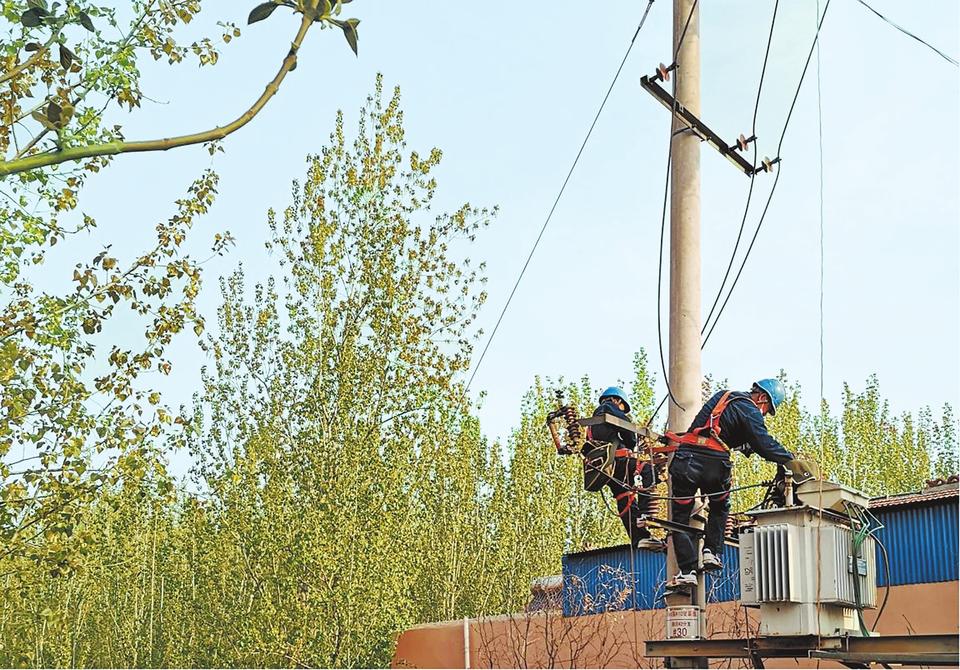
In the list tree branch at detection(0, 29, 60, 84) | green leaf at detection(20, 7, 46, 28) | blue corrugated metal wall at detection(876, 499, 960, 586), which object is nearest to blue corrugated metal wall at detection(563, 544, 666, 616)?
blue corrugated metal wall at detection(876, 499, 960, 586)

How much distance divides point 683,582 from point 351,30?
14.3 ft

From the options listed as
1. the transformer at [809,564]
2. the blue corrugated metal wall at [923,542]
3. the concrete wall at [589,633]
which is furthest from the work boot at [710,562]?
the blue corrugated metal wall at [923,542]

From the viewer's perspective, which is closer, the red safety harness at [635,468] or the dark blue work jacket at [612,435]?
the red safety harness at [635,468]

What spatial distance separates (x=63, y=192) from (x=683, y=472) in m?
4.18

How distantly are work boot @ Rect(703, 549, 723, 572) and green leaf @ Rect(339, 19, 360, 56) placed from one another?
14.2 feet

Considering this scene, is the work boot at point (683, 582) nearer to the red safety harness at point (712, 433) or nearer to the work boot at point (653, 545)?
the work boot at point (653, 545)

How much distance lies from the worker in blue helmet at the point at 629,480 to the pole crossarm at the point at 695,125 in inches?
68.5

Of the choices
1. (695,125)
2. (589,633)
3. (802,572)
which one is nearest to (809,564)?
(802,572)

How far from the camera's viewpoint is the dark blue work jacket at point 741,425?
233 inches

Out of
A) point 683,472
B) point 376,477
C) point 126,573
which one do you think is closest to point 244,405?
point 376,477

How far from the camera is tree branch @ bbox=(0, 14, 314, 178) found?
2205 millimetres

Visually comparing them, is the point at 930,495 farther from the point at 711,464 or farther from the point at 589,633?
the point at 711,464

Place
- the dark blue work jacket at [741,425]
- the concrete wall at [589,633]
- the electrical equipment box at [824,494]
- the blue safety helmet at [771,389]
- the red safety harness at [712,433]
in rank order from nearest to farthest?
the electrical equipment box at [824,494] → the dark blue work jacket at [741,425] → the red safety harness at [712,433] → the blue safety helmet at [771,389] → the concrete wall at [589,633]

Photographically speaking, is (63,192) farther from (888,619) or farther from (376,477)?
(888,619)
